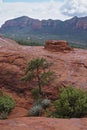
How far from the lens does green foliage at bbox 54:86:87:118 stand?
21.9 meters

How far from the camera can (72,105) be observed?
23.0m

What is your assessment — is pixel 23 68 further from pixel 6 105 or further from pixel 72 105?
pixel 72 105

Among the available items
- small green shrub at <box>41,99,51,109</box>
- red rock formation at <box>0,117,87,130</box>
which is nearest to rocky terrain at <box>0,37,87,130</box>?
small green shrub at <box>41,99,51,109</box>

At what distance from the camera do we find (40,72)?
109 ft

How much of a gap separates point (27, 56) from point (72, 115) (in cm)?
1539

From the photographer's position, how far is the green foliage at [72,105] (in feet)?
71.7

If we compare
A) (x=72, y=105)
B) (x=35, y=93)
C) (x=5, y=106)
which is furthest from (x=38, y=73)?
(x=72, y=105)

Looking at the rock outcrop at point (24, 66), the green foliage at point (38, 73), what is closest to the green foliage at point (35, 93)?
the green foliage at point (38, 73)

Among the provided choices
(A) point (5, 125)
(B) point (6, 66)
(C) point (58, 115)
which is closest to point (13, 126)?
(A) point (5, 125)

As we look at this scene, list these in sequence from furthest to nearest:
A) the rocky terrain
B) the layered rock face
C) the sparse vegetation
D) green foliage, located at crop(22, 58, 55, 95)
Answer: the layered rock face
the rocky terrain
green foliage, located at crop(22, 58, 55, 95)
the sparse vegetation

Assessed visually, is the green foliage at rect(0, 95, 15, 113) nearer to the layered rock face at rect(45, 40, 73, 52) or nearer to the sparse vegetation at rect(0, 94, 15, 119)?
the sparse vegetation at rect(0, 94, 15, 119)

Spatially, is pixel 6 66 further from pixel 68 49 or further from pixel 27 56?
pixel 68 49

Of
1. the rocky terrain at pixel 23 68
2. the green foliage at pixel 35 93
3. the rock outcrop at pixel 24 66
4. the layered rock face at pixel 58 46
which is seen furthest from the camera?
the layered rock face at pixel 58 46

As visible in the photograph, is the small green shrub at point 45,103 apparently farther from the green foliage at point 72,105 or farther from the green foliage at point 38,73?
the green foliage at point 72,105
